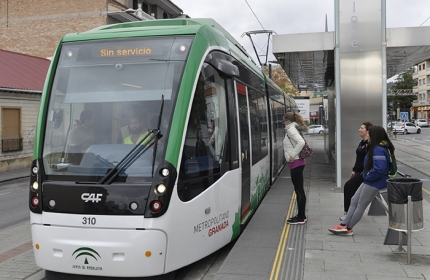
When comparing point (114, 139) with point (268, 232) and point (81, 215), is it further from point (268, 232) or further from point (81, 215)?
point (268, 232)

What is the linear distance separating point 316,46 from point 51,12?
29412 millimetres

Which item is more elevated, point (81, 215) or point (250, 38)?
point (250, 38)

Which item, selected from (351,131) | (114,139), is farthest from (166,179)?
(351,131)

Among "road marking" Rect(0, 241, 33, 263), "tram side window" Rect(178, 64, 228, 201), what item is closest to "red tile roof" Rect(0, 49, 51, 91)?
"road marking" Rect(0, 241, 33, 263)

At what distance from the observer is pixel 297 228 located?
7480mm

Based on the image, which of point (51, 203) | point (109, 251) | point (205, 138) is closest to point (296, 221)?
point (205, 138)

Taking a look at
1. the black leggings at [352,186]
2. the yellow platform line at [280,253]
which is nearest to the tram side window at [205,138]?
the yellow platform line at [280,253]

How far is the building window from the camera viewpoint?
21203 millimetres

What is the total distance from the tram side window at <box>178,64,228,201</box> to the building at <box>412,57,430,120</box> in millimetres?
93600

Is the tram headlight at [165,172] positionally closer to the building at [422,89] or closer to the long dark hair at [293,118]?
the long dark hair at [293,118]

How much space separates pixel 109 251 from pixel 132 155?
1047 millimetres

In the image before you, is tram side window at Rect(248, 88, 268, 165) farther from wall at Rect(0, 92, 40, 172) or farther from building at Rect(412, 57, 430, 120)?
building at Rect(412, 57, 430, 120)

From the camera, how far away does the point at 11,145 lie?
70.8 ft

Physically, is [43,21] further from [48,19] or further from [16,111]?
[16,111]
